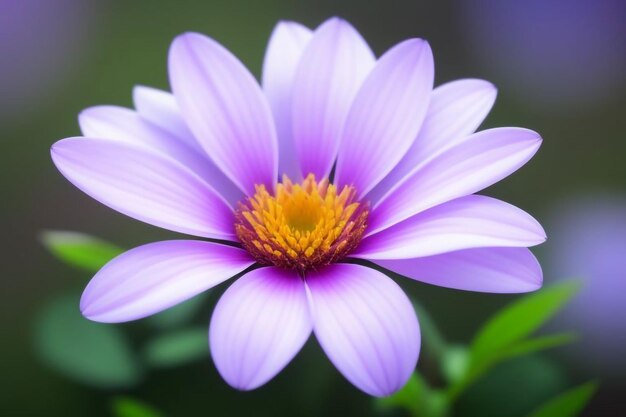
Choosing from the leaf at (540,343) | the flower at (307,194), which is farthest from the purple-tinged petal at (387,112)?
the leaf at (540,343)

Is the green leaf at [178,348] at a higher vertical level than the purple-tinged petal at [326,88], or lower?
lower

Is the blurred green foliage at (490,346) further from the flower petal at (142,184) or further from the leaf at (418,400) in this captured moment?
the flower petal at (142,184)

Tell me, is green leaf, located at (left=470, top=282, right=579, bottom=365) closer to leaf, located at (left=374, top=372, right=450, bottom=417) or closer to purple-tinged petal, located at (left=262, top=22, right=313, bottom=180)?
leaf, located at (left=374, top=372, right=450, bottom=417)

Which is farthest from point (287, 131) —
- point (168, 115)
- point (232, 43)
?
point (232, 43)

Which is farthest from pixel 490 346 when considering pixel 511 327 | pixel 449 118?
pixel 449 118

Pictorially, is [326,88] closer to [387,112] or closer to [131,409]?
[387,112]

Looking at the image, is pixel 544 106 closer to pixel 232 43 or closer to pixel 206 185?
pixel 232 43
